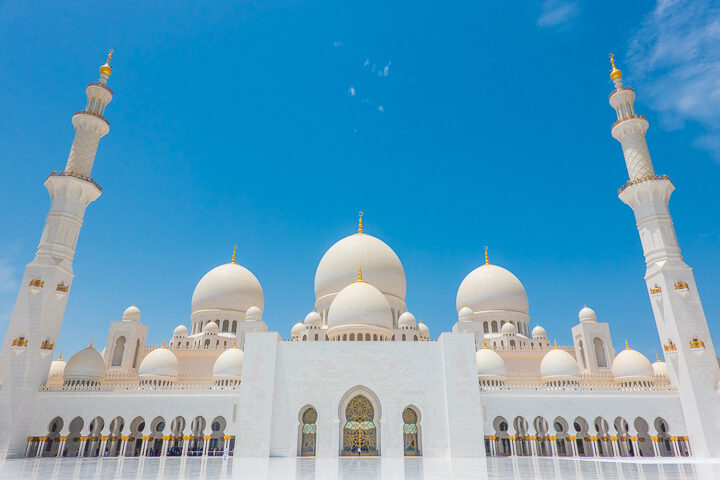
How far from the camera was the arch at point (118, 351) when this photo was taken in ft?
90.0

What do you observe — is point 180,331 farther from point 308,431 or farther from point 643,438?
point 643,438

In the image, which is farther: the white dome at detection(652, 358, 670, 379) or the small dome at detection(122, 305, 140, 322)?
the small dome at detection(122, 305, 140, 322)

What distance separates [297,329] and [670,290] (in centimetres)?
2074

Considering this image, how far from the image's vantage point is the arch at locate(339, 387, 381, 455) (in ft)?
64.7

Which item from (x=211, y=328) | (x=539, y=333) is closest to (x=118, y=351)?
(x=211, y=328)

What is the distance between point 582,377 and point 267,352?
1824 centimetres

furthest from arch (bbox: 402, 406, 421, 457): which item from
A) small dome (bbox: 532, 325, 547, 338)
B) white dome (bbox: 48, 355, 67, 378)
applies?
white dome (bbox: 48, 355, 67, 378)

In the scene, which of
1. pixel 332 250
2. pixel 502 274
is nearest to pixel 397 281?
pixel 332 250

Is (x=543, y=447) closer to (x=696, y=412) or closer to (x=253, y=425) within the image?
(x=696, y=412)

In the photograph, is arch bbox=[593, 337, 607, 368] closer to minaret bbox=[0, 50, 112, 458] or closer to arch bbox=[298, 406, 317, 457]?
arch bbox=[298, 406, 317, 457]

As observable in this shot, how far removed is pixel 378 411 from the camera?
2022 cm

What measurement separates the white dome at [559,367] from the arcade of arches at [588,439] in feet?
7.90

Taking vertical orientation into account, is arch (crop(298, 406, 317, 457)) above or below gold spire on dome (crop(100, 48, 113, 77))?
below

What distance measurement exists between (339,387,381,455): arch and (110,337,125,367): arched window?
15.6 meters
